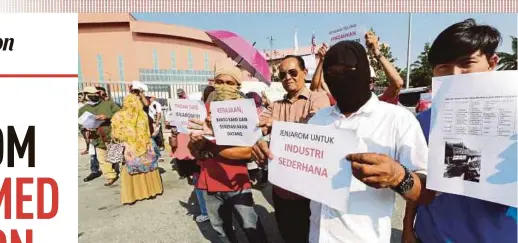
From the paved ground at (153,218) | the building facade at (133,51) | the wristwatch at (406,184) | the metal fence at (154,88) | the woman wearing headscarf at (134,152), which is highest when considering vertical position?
the building facade at (133,51)

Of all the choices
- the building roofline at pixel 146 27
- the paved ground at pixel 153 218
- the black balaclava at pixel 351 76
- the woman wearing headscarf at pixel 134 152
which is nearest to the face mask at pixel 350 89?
the black balaclava at pixel 351 76

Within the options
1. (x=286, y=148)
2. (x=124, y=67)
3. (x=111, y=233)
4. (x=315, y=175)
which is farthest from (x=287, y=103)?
(x=124, y=67)

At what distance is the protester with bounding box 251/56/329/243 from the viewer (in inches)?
76.9

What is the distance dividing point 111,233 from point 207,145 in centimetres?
190

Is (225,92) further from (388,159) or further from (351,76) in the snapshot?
(388,159)

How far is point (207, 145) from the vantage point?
6.43 ft

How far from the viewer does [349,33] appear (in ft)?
9.11

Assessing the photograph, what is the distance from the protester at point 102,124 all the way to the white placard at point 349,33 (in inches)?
133

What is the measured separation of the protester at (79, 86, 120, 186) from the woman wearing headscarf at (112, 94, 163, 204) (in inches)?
41.2

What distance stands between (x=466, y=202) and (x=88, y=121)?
463cm

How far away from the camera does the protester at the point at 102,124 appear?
4.77 metres

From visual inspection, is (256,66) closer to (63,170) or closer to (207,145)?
(207,145)

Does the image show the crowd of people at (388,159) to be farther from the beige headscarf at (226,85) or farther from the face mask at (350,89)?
the beige headscarf at (226,85)

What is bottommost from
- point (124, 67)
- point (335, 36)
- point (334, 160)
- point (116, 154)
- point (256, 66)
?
point (116, 154)
